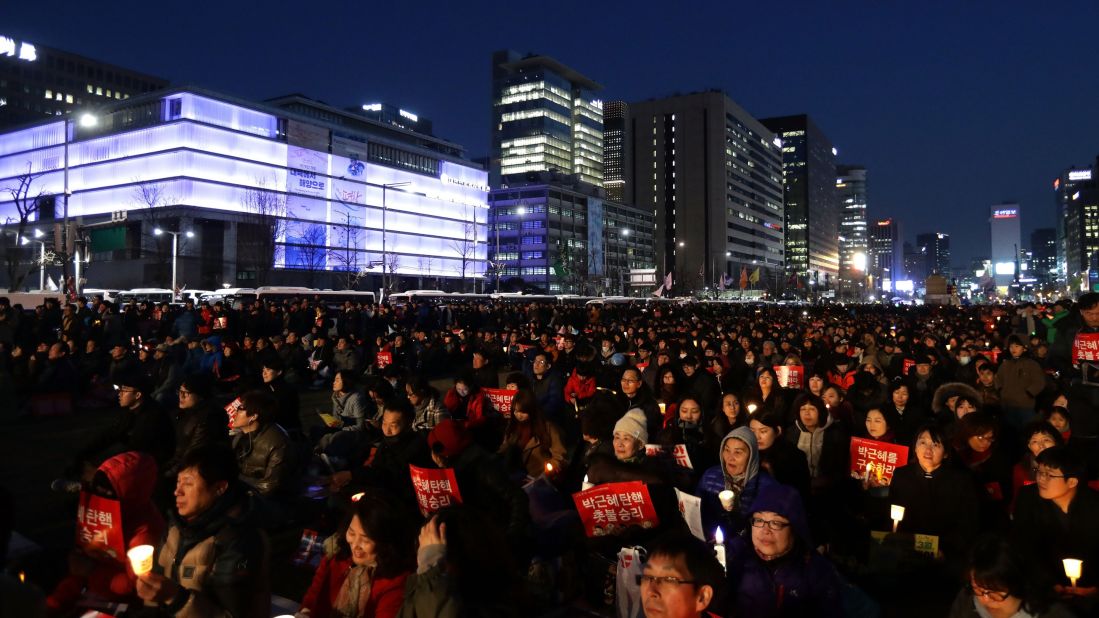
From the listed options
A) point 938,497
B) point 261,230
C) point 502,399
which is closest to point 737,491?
point 938,497

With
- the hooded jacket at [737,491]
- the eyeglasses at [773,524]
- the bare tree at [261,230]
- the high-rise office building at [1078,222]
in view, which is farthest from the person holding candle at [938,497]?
the high-rise office building at [1078,222]

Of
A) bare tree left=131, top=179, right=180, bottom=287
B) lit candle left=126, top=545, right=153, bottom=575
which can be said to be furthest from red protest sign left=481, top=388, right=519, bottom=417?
bare tree left=131, top=179, right=180, bottom=287

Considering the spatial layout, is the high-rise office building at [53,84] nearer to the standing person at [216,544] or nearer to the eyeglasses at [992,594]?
the standing person at [216,544]

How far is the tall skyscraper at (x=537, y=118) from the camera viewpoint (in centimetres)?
14900

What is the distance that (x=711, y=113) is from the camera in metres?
148

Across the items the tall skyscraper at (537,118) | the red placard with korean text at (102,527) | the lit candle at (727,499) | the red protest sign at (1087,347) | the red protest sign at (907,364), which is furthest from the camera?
the tall skyscraper at (537,118)

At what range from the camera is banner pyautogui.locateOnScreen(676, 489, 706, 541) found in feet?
16.0

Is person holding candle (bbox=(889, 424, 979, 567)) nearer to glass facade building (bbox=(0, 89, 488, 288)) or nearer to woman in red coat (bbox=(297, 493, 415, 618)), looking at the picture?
woman in red coat (bbox=(297, 493, 415, 618))

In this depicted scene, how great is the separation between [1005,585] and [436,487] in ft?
11.9

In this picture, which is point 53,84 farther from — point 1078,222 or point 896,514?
point 1078,222

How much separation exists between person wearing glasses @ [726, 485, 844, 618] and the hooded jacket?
36.9 inches

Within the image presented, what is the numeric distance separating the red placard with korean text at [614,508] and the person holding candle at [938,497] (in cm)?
214

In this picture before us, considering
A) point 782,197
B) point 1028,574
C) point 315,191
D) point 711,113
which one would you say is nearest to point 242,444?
point 1028,574

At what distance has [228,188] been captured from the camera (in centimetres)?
6794
